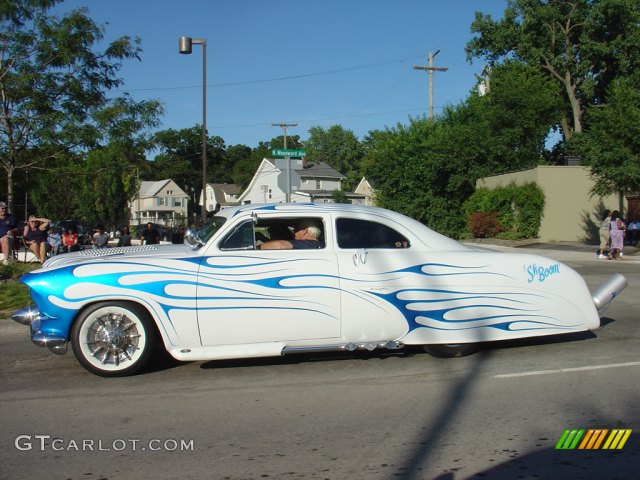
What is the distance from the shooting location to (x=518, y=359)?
22.1 feet

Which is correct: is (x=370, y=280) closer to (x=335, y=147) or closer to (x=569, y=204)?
(x=569, y=204)

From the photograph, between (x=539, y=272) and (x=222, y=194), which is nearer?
(x=539, y=272)

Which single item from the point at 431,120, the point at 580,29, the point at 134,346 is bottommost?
the point at 134,346

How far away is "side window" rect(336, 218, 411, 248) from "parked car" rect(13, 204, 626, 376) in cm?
1

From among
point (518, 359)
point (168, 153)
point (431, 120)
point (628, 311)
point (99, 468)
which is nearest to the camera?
point (99, 468)

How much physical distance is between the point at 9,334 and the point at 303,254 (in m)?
4.61

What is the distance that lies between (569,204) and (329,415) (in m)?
27.8

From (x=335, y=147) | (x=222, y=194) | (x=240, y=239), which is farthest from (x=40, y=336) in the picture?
(x=335, y=147)

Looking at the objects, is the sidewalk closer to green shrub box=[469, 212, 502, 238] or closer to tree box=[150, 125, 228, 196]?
green shrub box=[469, 212, 502, 238]

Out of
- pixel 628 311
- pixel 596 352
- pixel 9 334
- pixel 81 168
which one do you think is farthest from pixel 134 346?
pixel 81 168

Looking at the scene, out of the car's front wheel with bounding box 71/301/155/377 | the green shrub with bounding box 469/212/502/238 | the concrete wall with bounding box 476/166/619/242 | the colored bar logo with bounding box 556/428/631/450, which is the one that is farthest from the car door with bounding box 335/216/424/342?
the green shrub with bounding box 469/212/502/238

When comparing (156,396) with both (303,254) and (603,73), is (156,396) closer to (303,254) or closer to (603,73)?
(303,254)

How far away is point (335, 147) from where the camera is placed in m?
115

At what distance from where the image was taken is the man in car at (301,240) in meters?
6.36
